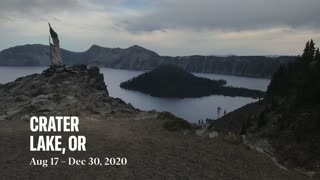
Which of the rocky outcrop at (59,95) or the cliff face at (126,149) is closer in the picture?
the cliff face at (126,149)

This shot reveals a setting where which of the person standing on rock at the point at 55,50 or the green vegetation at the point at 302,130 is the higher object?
the person standing on rock at the point at 55,50

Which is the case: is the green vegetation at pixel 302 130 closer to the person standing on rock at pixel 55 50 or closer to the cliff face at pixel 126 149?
the cliff face at pixel 126 149

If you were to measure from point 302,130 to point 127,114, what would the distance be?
57.5 ft

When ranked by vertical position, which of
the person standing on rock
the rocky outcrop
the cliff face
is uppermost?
the person standing on rock

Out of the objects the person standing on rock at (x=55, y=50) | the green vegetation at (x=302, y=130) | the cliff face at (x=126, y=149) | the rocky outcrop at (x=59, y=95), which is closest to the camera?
the cliff face at (x=126, y=149)

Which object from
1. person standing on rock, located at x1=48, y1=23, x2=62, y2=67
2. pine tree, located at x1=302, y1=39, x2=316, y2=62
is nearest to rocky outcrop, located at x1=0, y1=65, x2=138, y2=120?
person standing on rock, located at x1=48, y1=23, x2=62, y2=67

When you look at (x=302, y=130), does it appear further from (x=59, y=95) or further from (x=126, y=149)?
(x=59, y=95)

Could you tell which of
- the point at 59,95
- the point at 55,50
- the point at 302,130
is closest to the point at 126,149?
the point at 302,130

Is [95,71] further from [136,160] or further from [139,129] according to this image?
[136,160]

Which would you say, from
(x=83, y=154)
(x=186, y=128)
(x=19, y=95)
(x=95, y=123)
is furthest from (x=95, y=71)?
(x=83, y=154)

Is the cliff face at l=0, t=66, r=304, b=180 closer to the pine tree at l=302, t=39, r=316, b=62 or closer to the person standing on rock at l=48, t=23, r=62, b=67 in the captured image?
the person standing on rock at l=48, t=23, r=62, b=67

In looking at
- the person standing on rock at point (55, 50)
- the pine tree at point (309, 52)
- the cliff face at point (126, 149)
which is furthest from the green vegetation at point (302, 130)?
the pine tree at point (309, 52)

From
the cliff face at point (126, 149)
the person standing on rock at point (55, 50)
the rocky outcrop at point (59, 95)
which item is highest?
the person standing on rock at point (55, 50)

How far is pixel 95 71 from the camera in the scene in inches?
2586
